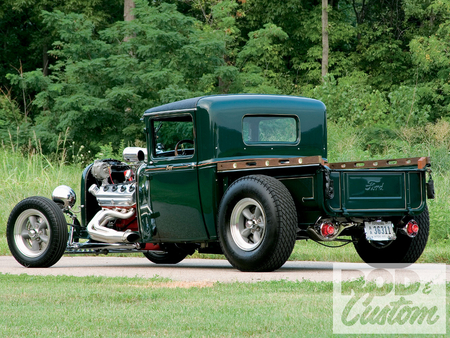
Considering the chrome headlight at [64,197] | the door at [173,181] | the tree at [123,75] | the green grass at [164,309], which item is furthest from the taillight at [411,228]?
the tree at [123,75]

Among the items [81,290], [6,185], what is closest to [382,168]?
[81,290]

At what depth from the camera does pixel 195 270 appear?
10414 millimetres

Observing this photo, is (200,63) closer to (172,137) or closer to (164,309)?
(172,137)

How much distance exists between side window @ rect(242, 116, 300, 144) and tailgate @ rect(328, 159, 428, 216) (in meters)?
1.57

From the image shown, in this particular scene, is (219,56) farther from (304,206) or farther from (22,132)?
(304,206)

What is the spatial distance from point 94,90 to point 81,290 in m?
18.7

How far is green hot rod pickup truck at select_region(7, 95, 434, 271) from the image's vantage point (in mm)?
9102

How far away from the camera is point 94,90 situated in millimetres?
25766

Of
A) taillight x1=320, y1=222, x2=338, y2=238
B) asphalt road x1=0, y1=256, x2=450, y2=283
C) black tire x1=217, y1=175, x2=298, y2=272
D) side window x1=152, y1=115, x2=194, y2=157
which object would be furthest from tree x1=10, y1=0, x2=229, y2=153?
taillight x1=320, y1=222, x2=338, y2=238

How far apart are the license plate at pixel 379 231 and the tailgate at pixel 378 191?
20 cm

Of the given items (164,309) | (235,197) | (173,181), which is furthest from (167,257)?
(164,309)

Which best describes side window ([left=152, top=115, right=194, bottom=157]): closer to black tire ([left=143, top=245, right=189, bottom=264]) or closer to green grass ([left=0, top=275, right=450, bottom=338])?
black tire ([left=143, top=245, right=189, bottom=264])

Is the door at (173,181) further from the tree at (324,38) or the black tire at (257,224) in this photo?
the tree at (324,38)

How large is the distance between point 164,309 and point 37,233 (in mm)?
4966
